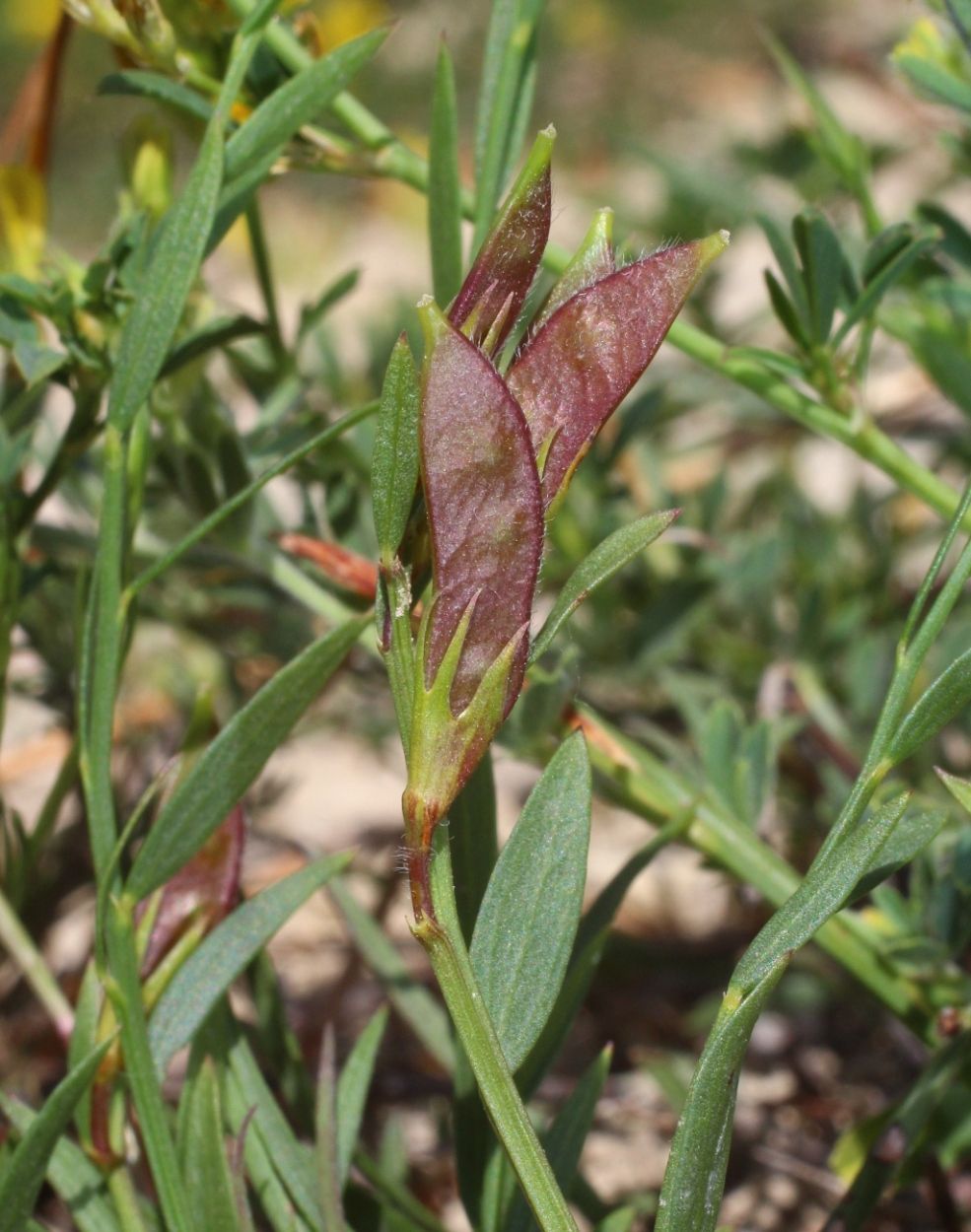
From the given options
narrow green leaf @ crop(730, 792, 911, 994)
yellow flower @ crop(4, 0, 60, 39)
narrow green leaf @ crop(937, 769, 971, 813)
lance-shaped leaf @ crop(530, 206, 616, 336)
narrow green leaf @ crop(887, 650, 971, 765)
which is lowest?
narrow green leaf @ crop(730, 792, 911, 994)

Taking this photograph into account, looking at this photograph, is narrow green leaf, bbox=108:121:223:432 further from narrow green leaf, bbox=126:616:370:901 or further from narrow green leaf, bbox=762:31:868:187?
narrow green leaf, bbox=762:31:868:187

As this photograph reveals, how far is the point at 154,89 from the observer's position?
0.65m

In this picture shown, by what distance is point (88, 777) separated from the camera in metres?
0.57

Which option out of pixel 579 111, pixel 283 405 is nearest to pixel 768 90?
pixel 579 111

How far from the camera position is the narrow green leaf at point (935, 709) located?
45 cm

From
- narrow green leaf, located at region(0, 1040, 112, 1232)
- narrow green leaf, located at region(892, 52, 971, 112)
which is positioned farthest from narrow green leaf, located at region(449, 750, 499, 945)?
narrow green leaf, located at region(892, 52, 971, 112)

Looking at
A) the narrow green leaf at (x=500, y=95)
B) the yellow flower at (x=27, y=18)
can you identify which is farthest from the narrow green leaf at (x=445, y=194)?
the yellow flower at (x=27, y=18)

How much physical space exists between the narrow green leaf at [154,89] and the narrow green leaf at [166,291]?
9 centimetres

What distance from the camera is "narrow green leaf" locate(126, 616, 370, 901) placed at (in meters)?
0.55

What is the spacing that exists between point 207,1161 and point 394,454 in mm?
294

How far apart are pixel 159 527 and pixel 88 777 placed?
0.48 m

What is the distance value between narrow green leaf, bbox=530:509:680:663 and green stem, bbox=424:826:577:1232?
94mm

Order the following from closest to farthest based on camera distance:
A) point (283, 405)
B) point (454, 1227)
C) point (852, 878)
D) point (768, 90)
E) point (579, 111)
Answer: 1. point (852, 878)
2. point (283, 405)
3. point (454, 1227)
4. point (768, 90)
5. point (579, 111)

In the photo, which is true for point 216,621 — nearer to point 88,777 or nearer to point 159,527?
point 159,527
